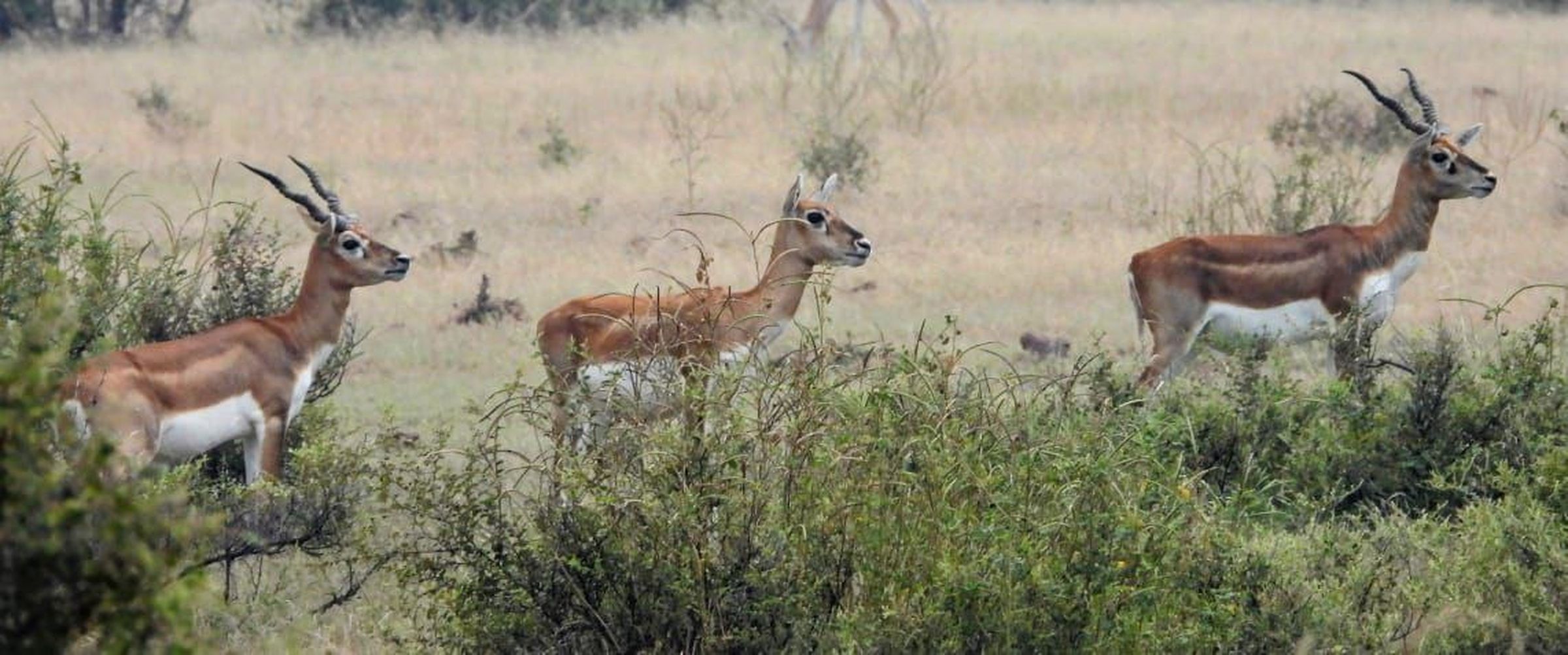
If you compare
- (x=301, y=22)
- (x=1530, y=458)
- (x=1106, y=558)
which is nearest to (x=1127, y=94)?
(x=301, y=22)

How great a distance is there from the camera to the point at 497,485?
15.1 ft

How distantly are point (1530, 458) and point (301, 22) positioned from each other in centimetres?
1777

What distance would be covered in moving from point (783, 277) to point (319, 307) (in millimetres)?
1428

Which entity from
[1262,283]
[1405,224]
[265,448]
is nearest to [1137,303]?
[1262,283]

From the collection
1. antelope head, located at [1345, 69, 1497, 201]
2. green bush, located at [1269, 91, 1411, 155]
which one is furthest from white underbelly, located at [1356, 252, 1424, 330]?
green bush, located at [1269, 91, 1411, 155]

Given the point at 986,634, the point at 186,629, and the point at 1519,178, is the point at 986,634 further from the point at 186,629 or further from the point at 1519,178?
the point at 1519,178

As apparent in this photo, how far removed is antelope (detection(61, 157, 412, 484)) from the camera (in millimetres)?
5961

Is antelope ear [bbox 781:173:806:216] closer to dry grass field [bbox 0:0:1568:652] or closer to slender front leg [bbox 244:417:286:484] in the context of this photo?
dry grass field [bbox 0:0:1568:652]

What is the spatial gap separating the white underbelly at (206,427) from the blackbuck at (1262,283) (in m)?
3.24

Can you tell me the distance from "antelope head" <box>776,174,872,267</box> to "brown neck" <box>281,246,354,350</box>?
4.79 feet

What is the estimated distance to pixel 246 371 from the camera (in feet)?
21.0

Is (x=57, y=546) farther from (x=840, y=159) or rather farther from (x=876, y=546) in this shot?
(x=840, y=159)

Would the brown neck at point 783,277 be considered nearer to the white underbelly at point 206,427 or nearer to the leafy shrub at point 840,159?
the white underbelly at point 206,427

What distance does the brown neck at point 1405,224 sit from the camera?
8.43 metres
